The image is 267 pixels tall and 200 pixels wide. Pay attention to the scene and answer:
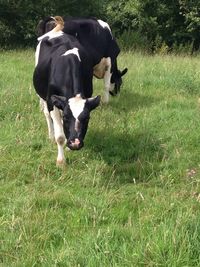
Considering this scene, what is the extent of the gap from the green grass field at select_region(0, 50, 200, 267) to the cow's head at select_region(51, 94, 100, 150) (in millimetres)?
415

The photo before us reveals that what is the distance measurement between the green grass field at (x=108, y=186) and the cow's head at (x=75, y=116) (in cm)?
42

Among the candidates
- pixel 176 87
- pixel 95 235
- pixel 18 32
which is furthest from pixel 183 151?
pixel 18 32

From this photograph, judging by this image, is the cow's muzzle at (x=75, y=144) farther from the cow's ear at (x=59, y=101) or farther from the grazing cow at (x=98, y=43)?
the grazing cow at (x=98, y=43)

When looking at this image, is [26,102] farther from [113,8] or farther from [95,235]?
[113,8]

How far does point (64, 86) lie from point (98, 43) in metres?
2.96

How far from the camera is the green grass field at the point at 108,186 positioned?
3.88 m

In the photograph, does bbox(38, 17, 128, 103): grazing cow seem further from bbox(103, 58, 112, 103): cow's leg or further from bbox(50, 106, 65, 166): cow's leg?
bbox(50, 106, 65, 166): cow's leg

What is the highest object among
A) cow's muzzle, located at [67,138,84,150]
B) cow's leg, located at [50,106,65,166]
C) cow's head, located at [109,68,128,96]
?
cow's muzzle, located at [67,138,84,150]

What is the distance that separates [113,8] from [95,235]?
21.3 m

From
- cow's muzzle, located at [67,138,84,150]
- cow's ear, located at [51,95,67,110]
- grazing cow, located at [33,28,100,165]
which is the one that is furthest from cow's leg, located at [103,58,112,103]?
cow's muzzle, located at [67,138,84,150]

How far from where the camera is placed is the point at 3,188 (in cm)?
546

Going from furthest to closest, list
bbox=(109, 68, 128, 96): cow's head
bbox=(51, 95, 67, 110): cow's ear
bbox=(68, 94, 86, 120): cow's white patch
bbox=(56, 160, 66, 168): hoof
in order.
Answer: bbox=(109, 68, 128, 96): cow's head < bbox=(56, 160, 66, 168): hoof < bbox=(51, 95, 67, 110): cow's ear < bbox=(68, 94, 86, 120): cow's white patch

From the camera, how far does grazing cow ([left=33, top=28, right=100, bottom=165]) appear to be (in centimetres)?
580

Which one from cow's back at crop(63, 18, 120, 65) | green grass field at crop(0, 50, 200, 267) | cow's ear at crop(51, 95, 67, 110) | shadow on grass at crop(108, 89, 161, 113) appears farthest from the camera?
shadow on grass at crop(108, 89, 161, 113)
